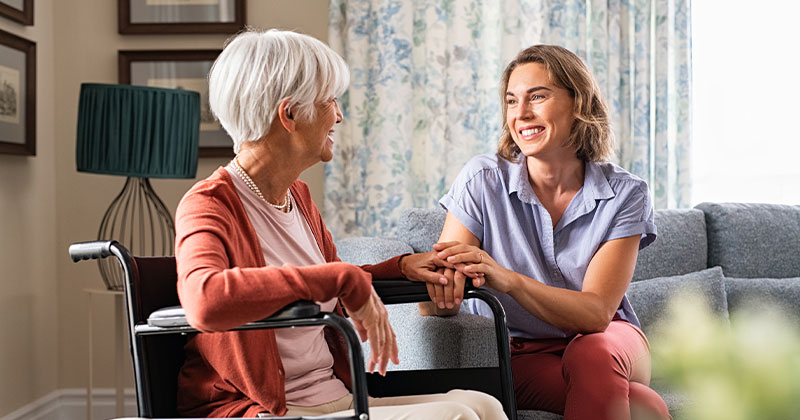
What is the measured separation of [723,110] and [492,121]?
105 cm

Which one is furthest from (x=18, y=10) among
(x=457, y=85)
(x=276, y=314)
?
(x=276, y=314)

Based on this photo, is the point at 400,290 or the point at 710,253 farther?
the point at 710,253

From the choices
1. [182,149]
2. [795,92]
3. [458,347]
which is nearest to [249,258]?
[458,347]

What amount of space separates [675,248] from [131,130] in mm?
1860

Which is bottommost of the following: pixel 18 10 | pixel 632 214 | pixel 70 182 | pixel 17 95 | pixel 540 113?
pixel 632 214

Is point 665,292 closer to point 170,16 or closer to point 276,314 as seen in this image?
point 276,314

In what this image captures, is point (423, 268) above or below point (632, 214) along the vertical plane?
below

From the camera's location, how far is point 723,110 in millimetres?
3436

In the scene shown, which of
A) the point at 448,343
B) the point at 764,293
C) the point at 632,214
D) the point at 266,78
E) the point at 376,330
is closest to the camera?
the point at 376,330

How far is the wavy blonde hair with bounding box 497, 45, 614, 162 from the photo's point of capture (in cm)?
194

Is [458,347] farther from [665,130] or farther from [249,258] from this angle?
[665,130]

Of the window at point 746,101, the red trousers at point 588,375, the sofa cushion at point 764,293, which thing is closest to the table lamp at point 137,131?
the red trousers at point 588,375

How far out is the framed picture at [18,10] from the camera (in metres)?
2.62

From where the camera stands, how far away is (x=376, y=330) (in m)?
1.29
